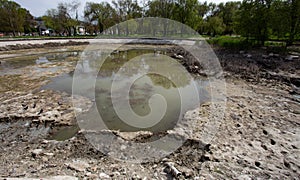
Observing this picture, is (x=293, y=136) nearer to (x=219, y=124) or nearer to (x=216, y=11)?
(x=219, y=124)

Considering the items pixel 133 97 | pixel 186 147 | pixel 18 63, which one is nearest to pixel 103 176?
pixel 186 147

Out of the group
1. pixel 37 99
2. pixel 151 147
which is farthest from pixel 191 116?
pixel 37 99

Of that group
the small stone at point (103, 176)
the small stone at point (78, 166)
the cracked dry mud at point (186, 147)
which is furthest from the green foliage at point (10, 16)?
the small stone at point (103, 176)

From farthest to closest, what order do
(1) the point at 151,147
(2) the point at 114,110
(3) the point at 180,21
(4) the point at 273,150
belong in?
(3) the point at 180,21 < (2) the point at 114,110 < (1) the point at 151,147 < (4) the point at 273,150

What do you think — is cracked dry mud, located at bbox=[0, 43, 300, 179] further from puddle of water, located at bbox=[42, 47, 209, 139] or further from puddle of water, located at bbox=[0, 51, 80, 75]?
puddle of water, located at bbox=[0, 51, 80, 75]

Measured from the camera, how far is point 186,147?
141 inches

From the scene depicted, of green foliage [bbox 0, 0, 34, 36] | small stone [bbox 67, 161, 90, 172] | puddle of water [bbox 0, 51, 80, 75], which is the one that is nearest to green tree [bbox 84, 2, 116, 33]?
green foliage [bbox 0, 0, 34, 36]

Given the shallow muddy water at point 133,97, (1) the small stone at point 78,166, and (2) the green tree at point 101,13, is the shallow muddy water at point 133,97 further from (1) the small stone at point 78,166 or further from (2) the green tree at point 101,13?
(2) the green tree at point 101,13

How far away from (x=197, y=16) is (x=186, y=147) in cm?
3245

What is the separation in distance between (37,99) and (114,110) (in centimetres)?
299

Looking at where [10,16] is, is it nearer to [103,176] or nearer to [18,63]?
[18,63]

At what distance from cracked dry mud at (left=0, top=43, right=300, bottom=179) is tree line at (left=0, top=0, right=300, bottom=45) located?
9.95 m

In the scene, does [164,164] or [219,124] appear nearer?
[164,164]

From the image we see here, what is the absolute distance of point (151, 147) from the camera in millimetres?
3594
